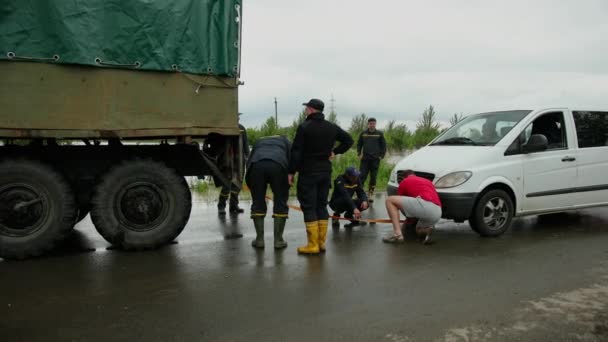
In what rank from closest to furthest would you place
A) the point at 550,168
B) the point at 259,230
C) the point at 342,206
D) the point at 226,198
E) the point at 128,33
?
the point at 128,33, the point at 259,230, the point at 550,168, the point at 342,206, the point at 226,198

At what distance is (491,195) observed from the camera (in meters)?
6.60

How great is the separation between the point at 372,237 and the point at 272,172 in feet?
5.68

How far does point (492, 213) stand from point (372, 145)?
15.9ft

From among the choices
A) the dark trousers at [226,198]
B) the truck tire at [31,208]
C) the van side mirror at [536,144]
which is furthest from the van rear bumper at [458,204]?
the truck tire at [31,208]

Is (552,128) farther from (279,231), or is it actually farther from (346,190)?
(279,231)

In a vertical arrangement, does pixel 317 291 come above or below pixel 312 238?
below

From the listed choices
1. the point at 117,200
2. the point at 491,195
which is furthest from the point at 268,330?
the point at 491,195

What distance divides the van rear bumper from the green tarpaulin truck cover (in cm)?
309

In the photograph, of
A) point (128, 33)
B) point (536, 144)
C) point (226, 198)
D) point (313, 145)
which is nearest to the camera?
point (128, 33)

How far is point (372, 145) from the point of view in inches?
445

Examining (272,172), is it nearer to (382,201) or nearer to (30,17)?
(30,17)

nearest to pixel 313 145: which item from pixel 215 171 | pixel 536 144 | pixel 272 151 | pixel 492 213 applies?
pixel 272 151

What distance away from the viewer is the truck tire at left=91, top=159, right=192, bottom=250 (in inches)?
229

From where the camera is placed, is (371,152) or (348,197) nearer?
(348,197)
